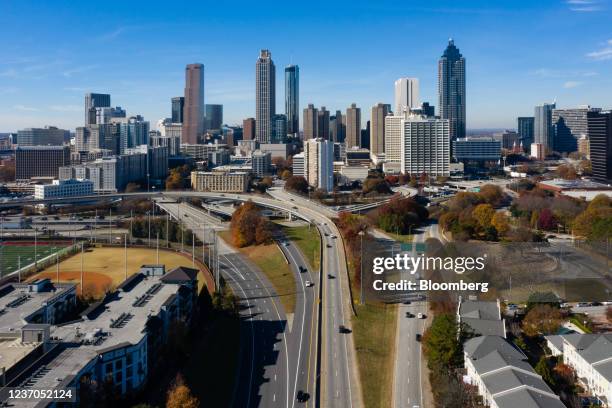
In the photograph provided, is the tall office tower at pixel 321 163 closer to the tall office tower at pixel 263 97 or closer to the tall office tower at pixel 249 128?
the tall office tower at pixel 263 97

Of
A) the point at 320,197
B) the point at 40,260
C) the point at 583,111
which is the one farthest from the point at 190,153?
the point at 583,111

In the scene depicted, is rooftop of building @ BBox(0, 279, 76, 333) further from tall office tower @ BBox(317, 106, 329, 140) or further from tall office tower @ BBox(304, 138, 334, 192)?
tall office tower @ BBox(317, 106, 329, 140)

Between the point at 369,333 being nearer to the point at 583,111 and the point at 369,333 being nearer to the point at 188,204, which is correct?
the point at 188,204

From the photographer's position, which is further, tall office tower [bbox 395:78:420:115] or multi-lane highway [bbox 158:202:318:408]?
tall office tower [bbox 395:78:420:115]

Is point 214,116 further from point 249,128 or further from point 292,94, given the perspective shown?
point 249,128

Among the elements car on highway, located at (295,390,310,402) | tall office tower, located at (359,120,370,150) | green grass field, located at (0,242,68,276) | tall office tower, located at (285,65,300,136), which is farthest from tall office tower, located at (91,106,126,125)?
car on highway, located at (295,390,310,402)
